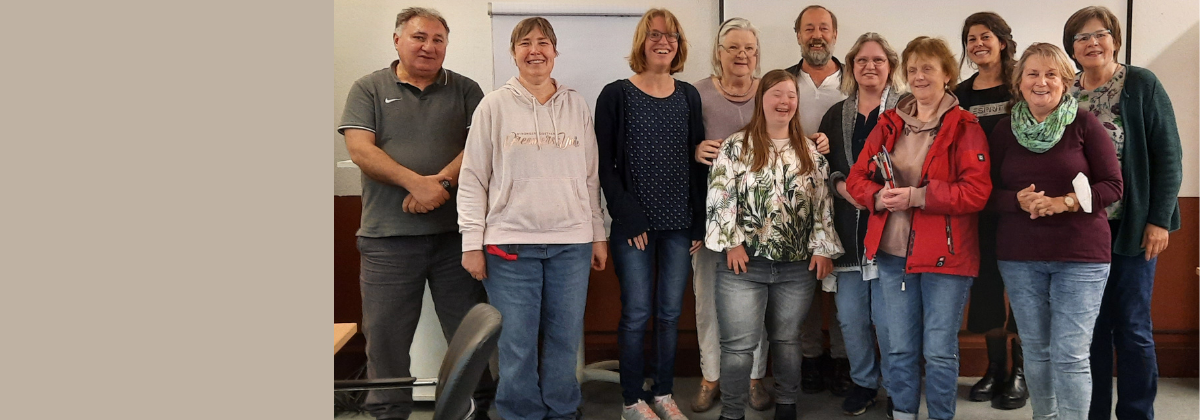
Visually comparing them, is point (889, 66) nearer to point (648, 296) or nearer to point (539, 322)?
point (648, 296)

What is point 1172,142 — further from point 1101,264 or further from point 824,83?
point 824,83

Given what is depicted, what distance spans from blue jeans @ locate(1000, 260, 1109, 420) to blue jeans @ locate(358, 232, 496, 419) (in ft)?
5.96

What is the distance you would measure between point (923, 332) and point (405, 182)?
178cm

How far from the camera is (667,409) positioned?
8.66 feet

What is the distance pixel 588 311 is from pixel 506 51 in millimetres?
1193

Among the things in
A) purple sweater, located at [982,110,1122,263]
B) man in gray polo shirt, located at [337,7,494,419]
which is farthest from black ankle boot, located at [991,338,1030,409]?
man in gray polo shirt, located at [337,7,494,419]

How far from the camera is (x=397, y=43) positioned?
258 centimetres

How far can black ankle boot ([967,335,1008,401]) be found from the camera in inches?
114

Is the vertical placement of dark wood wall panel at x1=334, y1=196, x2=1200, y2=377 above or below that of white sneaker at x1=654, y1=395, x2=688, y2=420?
above

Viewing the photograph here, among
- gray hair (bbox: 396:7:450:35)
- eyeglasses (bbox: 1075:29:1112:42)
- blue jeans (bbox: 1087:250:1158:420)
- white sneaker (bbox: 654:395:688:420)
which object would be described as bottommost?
white sneaker (bbox: 654:395:688:420)

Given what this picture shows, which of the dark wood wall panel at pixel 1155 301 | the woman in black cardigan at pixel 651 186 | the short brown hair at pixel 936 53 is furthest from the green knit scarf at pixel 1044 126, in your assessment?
the dark wood wall panel at pixel 1155 301

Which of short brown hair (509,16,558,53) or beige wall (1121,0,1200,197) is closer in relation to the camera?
short brown hair (509,16,558,53)

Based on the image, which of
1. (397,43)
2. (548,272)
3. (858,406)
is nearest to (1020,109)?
(858,406)

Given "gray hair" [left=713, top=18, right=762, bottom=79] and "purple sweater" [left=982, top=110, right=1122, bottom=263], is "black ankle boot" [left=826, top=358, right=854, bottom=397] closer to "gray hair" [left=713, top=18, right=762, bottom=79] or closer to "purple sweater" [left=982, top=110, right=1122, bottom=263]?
"purple sweater" [left=982, top=110, right=1122, bottom=263]
